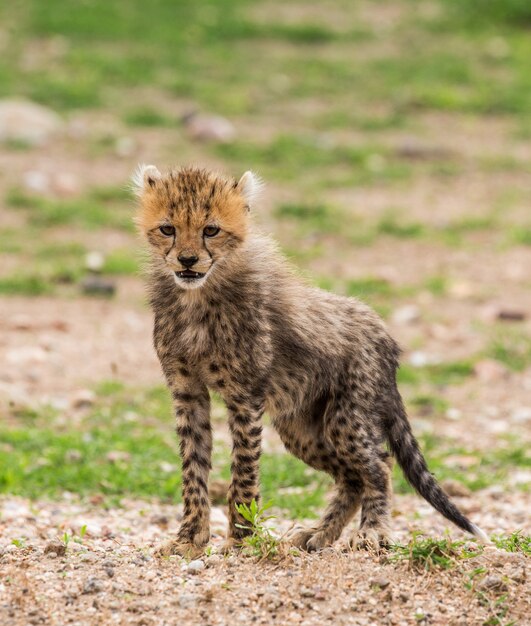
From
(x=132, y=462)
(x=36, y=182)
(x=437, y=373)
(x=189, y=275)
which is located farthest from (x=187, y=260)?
(x=36, y=182)

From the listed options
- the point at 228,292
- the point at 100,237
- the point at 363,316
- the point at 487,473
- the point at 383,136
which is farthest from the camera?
the point at 383,136

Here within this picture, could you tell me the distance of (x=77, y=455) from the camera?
7.89m

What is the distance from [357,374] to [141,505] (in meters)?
1.90

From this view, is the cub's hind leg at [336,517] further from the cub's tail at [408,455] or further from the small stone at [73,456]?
the small stone at [73,456]

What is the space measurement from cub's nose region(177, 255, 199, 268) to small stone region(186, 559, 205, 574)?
4.23 feet

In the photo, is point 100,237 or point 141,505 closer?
point 141,505

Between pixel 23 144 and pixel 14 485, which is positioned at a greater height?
pixel 23 144

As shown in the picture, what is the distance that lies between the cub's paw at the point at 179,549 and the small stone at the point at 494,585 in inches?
55.0

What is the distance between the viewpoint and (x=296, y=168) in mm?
15312

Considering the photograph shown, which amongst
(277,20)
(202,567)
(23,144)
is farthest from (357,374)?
(277,20)

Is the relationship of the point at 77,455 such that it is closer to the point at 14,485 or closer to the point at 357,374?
the point at 14,485

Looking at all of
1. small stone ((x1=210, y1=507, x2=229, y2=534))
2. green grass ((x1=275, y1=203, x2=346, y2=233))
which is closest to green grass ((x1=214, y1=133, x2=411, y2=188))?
green grass ((x1=275, y1=203, x2=346, y2=233))

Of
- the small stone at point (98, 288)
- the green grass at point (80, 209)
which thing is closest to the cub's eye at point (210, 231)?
the small stone at point (98, 288)

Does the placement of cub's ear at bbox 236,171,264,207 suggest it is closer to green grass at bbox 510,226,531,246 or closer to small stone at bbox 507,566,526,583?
small stone at bbox 507,566,526,583
